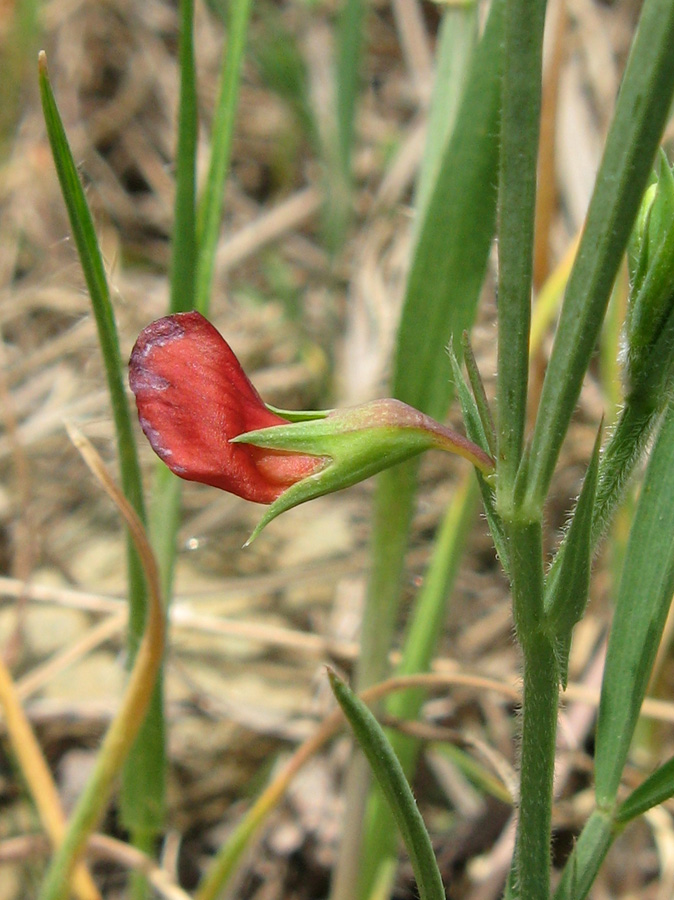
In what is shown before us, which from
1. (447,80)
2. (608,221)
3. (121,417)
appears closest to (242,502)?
(447,80)

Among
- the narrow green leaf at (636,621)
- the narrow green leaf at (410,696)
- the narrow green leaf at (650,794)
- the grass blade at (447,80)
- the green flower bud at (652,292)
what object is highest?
the grass blade at (447,80)

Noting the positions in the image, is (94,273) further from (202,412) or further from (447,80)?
(447,80)

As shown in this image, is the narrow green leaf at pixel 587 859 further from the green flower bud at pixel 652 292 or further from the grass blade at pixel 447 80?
the grass blade at pixel 447 80

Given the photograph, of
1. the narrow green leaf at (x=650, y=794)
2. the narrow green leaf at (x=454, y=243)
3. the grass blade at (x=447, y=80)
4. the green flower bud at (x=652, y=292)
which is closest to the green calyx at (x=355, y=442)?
the green flower bud at (x=652, y=292)

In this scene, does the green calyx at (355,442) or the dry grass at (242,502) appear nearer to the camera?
the green calyx at (355,442)

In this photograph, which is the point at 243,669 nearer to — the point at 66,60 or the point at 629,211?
the point at 629,211

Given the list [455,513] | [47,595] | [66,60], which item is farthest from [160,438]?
[66,60]
